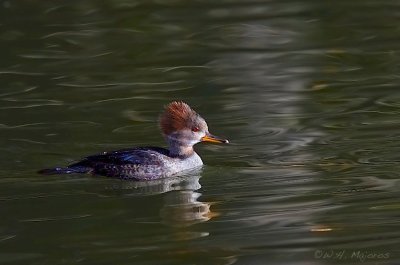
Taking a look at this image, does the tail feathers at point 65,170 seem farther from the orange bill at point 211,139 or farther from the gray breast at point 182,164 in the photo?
the orange bill at point 211,139

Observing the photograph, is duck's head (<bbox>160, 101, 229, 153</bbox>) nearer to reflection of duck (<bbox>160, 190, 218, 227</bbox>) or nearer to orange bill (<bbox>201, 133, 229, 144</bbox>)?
orange bill (<bbox>201, 133, 229, 144</bbox>)

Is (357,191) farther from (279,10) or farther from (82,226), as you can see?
(279,10)

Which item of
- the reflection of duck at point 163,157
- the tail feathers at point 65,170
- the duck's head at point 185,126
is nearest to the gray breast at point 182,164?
the reflection of duck at point 163,157

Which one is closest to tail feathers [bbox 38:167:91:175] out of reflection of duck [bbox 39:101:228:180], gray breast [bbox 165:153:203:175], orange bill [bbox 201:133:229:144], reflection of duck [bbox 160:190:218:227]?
reflection of duck [bbox 39:101:228:180]

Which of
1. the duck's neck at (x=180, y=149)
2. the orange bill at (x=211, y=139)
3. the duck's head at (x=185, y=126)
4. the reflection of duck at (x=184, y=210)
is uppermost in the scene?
the duck's head at (x=185, y=126)

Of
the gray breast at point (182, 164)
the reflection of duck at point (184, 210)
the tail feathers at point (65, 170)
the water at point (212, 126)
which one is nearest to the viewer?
the water at point (212, 126)

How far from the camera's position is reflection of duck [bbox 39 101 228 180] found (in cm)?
1055

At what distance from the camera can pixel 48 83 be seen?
1382 cm

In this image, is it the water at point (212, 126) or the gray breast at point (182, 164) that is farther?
the gray breast at point (182, 164)

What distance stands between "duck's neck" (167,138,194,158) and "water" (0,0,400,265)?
0.24m

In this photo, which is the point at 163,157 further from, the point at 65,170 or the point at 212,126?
the point at 212,126

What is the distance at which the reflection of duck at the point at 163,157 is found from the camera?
34.6ft

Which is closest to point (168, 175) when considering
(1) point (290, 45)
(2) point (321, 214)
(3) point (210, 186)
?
(3) point (210, 186)

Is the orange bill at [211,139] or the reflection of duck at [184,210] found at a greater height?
the orange bill at [211,139]
